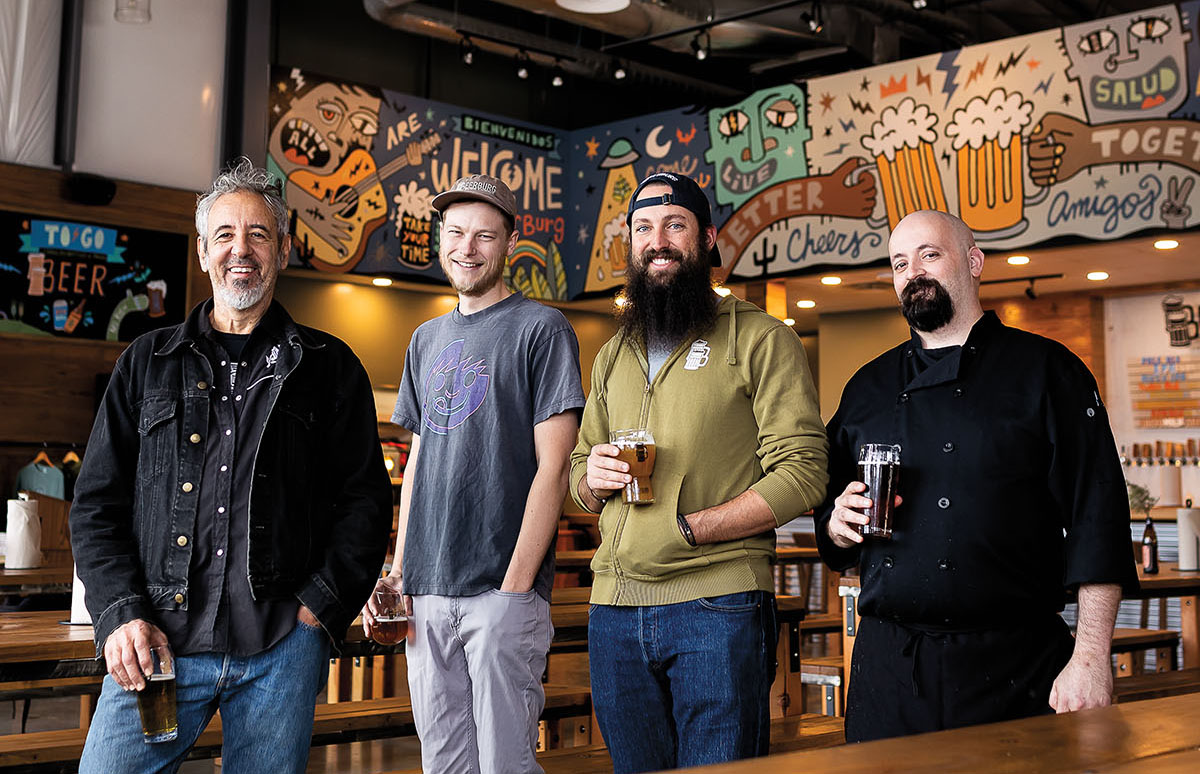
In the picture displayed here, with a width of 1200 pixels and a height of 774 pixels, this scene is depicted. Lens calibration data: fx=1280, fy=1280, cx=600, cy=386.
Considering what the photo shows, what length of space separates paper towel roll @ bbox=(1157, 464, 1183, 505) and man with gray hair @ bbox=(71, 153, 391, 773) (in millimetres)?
8189

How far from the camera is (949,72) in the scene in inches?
339

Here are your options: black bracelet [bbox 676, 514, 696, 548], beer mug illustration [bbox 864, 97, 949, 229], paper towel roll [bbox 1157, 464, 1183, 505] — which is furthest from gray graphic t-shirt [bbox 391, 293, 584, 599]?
paper towel roll [bbox 1157, 464, 1183, 505]

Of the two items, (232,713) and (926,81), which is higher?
(926,81)

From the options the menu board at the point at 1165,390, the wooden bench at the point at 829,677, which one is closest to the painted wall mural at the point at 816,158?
the menu board at the point at 1165,390

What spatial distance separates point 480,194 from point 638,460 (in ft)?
2.54

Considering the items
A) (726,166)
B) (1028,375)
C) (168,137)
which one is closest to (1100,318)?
(726,166)

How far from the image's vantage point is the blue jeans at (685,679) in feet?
7.88

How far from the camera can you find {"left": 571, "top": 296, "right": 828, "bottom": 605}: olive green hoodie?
245 centimetres

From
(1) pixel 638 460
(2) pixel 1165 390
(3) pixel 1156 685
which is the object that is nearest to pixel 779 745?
(1) pixel 638 460

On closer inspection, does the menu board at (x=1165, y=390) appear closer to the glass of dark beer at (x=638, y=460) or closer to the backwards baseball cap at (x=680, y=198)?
the backwards baseball cap at (x=680, y=198)

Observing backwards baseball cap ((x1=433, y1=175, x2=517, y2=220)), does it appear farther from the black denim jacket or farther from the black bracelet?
the black bracelet

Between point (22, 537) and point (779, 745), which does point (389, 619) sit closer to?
point (779, 745)

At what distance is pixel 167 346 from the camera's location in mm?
2299

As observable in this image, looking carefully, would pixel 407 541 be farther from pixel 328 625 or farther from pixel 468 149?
pixel 468 149
